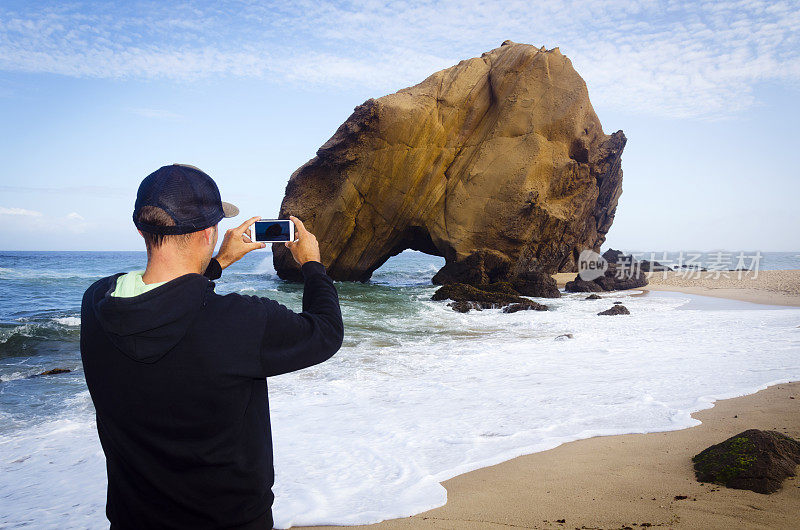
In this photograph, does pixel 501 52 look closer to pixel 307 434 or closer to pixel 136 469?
pixel 307 434

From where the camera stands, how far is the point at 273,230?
1932 mm

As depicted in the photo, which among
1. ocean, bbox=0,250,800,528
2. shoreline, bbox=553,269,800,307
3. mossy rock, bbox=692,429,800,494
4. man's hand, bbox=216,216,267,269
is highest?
man's hand, bbox=216,216,267,269

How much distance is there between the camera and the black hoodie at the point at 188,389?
1.29 metres

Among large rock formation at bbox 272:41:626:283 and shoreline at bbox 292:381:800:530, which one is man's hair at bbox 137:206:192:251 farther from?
large rock formation at bbox 272:41:626:283

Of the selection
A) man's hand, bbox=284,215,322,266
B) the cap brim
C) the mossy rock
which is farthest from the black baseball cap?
the mossy rock

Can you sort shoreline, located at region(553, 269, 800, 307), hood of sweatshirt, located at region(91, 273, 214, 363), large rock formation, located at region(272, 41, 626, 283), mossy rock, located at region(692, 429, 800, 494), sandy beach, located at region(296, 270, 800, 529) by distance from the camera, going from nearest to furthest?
hood of sweatshirt, located at region(91, 273, 214, 363), sandy beach, located at region(296, 270, 800, 529), mossy rock, located at region(692, 429, 800, 494), shoreline, located at region(553, 269, 800, 307), large rock formation, located at region(272, 41, 626, 283)

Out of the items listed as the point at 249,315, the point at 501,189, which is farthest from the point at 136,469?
the point at 501,189

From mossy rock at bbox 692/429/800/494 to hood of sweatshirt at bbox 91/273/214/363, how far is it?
3.02 metres

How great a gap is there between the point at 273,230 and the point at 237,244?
0.46 ft

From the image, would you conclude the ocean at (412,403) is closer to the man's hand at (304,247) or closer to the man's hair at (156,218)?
the man's hand at (304,247)

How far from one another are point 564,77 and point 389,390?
778 inches

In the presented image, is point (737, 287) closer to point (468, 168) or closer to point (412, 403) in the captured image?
point (468, 168)

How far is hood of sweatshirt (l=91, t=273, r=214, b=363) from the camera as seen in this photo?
4.13ft

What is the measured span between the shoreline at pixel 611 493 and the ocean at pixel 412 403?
0.49 feet
